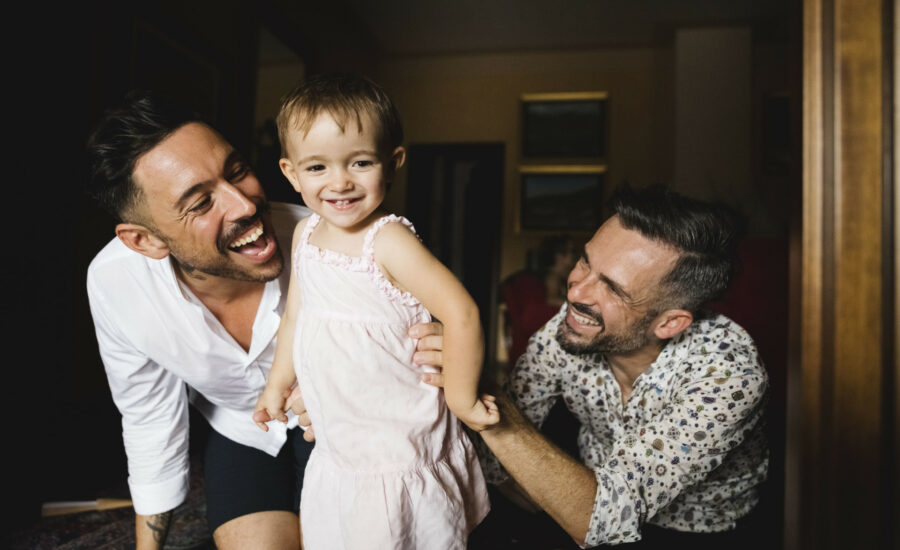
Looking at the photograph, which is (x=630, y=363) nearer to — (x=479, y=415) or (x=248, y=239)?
(x=479, y=415)

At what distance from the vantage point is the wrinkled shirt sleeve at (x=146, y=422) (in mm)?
1395

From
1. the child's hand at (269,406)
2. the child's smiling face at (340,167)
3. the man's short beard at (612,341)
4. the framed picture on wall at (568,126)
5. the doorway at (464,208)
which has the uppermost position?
the framed picture on wall at (568,126)

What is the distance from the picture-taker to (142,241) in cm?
130

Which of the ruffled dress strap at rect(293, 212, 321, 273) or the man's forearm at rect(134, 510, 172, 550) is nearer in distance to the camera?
the ruffled dress strap at rect(293, 212, 321, 273)

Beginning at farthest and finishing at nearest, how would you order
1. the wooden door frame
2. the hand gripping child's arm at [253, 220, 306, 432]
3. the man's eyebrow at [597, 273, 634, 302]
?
the man's eyebrow at [597, 273, 634, 302], the hand gripping child's arm at [253, 220, 306, 432], the wooden door frame

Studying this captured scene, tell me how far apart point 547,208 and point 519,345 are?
2616 millimetres

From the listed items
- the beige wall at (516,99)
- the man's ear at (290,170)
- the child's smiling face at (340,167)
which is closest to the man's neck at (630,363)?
the child's smiling face at (340,167)

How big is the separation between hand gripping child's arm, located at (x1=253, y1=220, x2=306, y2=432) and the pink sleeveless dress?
0.31ft

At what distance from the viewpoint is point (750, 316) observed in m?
2.52

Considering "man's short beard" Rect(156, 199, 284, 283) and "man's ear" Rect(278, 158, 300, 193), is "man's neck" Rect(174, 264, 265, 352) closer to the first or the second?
"man's short beard" Rect(156, 199, 284, 283)

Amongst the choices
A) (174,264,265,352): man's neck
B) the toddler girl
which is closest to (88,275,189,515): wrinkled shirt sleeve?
(174,264,265,352): man's neck

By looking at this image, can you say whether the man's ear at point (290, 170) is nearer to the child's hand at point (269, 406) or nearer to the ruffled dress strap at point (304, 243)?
the ruffled dress strap at point (304, 243)

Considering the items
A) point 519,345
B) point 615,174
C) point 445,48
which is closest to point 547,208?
point 615,174

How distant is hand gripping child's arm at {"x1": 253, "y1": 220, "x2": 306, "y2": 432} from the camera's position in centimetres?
109
